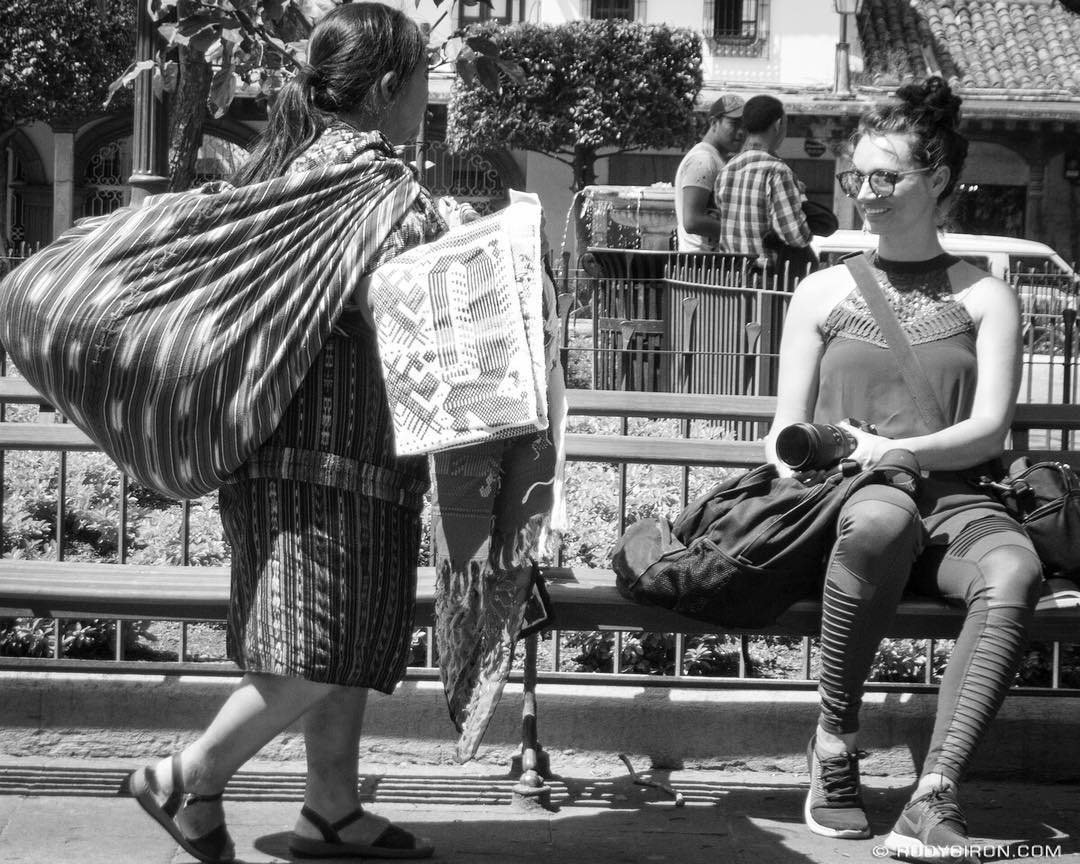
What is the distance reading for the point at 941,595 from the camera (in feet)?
10.6

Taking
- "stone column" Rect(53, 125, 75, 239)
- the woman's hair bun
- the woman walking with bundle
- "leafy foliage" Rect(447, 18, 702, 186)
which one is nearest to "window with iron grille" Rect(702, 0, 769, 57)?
"leafy foliage" Rect(447, 18, 702, 186)

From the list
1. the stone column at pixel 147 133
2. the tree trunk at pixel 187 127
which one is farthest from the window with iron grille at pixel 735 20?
→ the stone column at pixel 147 133

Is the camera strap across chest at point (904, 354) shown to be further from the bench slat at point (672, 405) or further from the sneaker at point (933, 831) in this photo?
the sneaker at point (933, 831)

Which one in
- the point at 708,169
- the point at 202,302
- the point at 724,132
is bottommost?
the point at 202,302

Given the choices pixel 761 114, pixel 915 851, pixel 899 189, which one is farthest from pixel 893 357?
pixel 761 114

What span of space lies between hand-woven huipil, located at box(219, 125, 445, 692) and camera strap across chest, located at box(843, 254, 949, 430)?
1096 millimetres

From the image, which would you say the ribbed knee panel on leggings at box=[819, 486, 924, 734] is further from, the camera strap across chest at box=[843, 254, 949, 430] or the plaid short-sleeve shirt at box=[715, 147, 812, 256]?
the plaid short-sleeve shirt at box=[715, 147, 812, 256]

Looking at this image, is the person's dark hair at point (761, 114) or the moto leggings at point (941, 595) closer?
the moto leggings at point (941, 595)

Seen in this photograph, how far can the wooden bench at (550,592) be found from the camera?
10.7 ft

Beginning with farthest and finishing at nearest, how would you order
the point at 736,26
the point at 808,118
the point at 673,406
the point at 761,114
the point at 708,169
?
the point at 736,26, the point at 808,118, the point at 708,169, the point at 761,114, the point at 673,406

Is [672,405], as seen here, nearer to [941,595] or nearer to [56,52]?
[941,595]

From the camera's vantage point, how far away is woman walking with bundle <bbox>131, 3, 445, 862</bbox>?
281 centimetres

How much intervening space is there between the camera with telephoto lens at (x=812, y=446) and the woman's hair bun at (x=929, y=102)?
755mm

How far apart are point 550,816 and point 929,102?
183 cm
